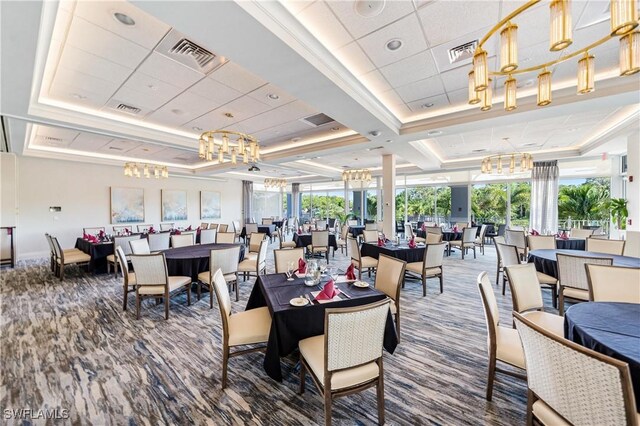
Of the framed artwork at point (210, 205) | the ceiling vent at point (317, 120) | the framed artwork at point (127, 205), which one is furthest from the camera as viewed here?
the framed artwork at point (210, 205)

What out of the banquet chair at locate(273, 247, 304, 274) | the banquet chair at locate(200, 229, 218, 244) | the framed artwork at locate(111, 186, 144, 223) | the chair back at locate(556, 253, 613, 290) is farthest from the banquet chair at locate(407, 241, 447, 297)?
the framed artwork at locate(111, 186, 144, 223)

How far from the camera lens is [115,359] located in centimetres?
273

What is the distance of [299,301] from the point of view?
7.41 ft

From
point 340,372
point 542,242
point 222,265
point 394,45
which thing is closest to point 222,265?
point 222,265

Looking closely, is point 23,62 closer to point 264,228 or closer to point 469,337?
point 469,337

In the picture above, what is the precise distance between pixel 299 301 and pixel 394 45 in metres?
2.96

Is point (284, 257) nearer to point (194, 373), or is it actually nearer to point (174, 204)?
point (194, 373)

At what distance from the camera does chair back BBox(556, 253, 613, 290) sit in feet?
10.6

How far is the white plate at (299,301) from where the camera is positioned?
7.23 feet

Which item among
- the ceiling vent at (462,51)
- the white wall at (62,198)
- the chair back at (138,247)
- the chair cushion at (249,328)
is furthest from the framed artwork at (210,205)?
the ceiling vent at (462,51)

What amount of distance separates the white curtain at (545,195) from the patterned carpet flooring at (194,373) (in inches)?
271

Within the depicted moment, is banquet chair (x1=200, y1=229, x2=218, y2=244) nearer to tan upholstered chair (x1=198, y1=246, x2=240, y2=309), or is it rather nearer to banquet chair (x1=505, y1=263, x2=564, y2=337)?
tan upholstered chair (x1=198, y1=246, x2=240, y2=309)

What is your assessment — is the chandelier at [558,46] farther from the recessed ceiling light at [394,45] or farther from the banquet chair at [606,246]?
the banquet chair at [606,246]

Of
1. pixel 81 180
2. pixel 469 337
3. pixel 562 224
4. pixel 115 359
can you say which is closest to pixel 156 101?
pixel 115 359
